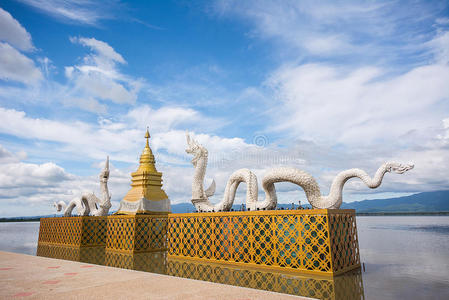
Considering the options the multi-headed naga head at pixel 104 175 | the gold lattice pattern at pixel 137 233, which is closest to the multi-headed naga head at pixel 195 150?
the gold lattice pattern at pixel 137 233

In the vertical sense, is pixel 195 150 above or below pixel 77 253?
above

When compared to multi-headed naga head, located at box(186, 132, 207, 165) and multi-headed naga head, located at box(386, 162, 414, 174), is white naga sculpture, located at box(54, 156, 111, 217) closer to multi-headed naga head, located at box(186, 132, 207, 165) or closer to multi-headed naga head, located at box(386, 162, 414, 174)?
multi-headed naga head, located at box(186, 132, 207, 165)

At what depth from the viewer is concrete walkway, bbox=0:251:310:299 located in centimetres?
Result: 552

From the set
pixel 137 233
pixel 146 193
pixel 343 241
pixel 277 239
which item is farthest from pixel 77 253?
pixel 343 241

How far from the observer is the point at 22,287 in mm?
6277

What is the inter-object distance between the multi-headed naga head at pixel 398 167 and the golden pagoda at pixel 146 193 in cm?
1091

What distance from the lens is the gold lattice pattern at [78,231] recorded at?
16.6 meters

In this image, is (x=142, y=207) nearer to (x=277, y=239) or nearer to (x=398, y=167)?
(x=277, y=239)

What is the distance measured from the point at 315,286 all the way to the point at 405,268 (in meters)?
4.40

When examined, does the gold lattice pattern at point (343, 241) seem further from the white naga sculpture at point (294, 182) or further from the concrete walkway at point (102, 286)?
the concrete walkway at point (102, 286)

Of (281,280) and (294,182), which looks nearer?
(281,280)

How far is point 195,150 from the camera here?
42.7ft

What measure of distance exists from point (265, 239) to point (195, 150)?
5155 millimetres

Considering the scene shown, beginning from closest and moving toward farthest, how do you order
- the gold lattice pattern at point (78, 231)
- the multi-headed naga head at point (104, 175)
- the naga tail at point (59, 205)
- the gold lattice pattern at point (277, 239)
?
the gold lattice pattern at point (277, 239), the gold lattice pattern at point (78, 231), the multi-headed naga head at point (104, 175), the naga tail at point (59, 205)
